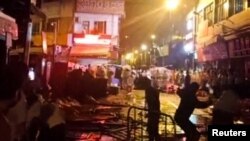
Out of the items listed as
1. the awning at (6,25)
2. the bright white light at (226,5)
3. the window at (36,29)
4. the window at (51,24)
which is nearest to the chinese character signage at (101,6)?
the window at (51,24)

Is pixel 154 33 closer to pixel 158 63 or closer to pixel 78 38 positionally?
pixel 158 63

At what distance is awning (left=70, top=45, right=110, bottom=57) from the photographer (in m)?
37.6

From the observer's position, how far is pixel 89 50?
37.8m

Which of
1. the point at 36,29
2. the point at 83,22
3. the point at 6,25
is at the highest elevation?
the point at 83,22

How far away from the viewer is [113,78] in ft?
117

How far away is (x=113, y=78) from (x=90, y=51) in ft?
13.2

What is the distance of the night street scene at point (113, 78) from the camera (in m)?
5.78

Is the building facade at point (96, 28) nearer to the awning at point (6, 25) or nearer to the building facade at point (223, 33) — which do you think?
the building facade at point (223, 33)

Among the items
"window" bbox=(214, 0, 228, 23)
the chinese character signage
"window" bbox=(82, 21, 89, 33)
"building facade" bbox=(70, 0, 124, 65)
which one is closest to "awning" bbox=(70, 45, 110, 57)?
"building facade" bbox=(70, 0, 124, 65)

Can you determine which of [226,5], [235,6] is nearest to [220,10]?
[226,5]

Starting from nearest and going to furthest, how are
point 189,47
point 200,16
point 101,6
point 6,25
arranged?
1. point 6,25
2. point 200,16
3. point 101,6
4. point 189,47

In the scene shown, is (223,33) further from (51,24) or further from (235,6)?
(51,24)

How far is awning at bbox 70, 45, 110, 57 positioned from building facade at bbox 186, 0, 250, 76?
9.71m

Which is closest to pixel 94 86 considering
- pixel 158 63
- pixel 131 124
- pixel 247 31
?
pixel 247 31
